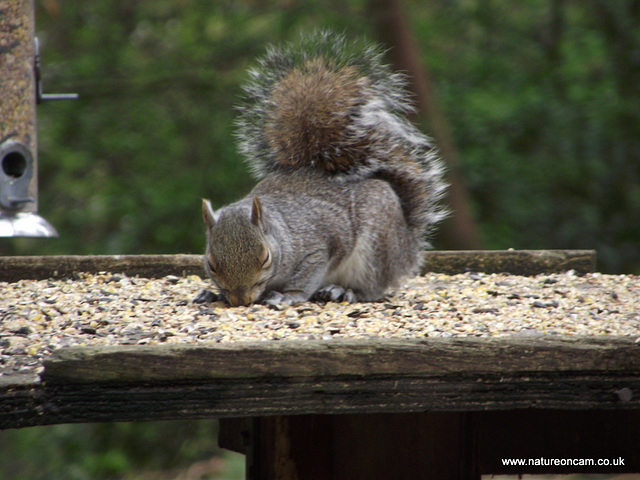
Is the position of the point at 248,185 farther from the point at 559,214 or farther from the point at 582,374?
the point at 582,374

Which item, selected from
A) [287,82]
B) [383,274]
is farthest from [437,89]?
[383,274]

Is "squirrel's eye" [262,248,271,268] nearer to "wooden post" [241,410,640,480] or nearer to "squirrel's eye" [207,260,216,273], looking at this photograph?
Answer: "squirrel's eye" [207,260,216,273]

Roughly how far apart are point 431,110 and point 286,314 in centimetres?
296

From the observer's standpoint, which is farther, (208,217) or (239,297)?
(208,217)

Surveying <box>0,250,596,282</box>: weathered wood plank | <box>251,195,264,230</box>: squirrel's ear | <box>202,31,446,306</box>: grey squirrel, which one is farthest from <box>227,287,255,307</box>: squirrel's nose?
<box>0,250,596,282</box>: weathered wood plank

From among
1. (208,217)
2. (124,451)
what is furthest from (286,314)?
(124,451)

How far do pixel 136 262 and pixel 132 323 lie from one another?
832mm

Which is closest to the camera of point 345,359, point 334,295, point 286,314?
point 345,359

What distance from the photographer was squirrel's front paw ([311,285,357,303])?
263 centimetres

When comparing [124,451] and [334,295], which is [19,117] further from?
[124,451]

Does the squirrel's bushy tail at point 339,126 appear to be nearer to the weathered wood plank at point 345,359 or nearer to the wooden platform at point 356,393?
the wooden platform at point 356,393

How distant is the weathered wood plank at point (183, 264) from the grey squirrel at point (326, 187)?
0.18 metres

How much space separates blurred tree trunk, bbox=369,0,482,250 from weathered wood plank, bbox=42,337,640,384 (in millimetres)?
3357

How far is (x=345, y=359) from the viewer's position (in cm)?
143
